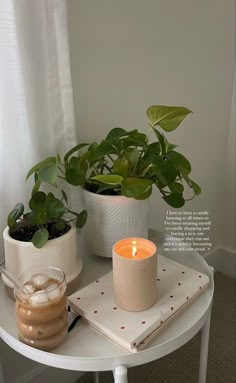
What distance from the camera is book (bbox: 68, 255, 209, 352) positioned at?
2.31 feet

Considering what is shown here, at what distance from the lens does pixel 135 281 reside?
2.45ft

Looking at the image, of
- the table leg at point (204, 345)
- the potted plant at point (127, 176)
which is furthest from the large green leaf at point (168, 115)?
the table leg at point (204, 345)

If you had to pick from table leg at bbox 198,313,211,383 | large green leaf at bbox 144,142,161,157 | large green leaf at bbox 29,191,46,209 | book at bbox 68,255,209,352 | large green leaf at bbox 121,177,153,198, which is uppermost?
large green leaf at bbox 144,142,161,157

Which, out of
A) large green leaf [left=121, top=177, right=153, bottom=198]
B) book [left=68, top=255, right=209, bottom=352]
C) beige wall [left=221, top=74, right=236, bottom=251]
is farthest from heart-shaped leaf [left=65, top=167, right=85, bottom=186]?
beige wall [left=221, top=74, right=236, bottom=251]

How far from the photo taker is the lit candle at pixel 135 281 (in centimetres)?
74

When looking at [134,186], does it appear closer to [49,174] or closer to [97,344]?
[49,174]

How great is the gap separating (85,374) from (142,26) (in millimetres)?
1124

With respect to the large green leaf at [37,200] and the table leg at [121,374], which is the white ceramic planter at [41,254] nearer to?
the large green leaf at [37,200]

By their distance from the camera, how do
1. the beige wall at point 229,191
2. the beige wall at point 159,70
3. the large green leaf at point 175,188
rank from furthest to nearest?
the beige wall at point 229,191, the beige wall at point 159,70, the large green leaf at point 175,188

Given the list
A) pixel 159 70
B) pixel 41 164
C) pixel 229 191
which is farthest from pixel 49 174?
pixel 229 191

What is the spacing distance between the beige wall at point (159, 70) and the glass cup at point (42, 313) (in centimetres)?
53

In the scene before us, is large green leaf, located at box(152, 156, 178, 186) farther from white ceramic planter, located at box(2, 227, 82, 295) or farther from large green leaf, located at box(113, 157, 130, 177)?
white ceramic planter, located at box(2, 227, 82, 295)

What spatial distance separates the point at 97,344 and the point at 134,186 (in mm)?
304

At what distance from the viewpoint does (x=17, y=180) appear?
0.91 meters
